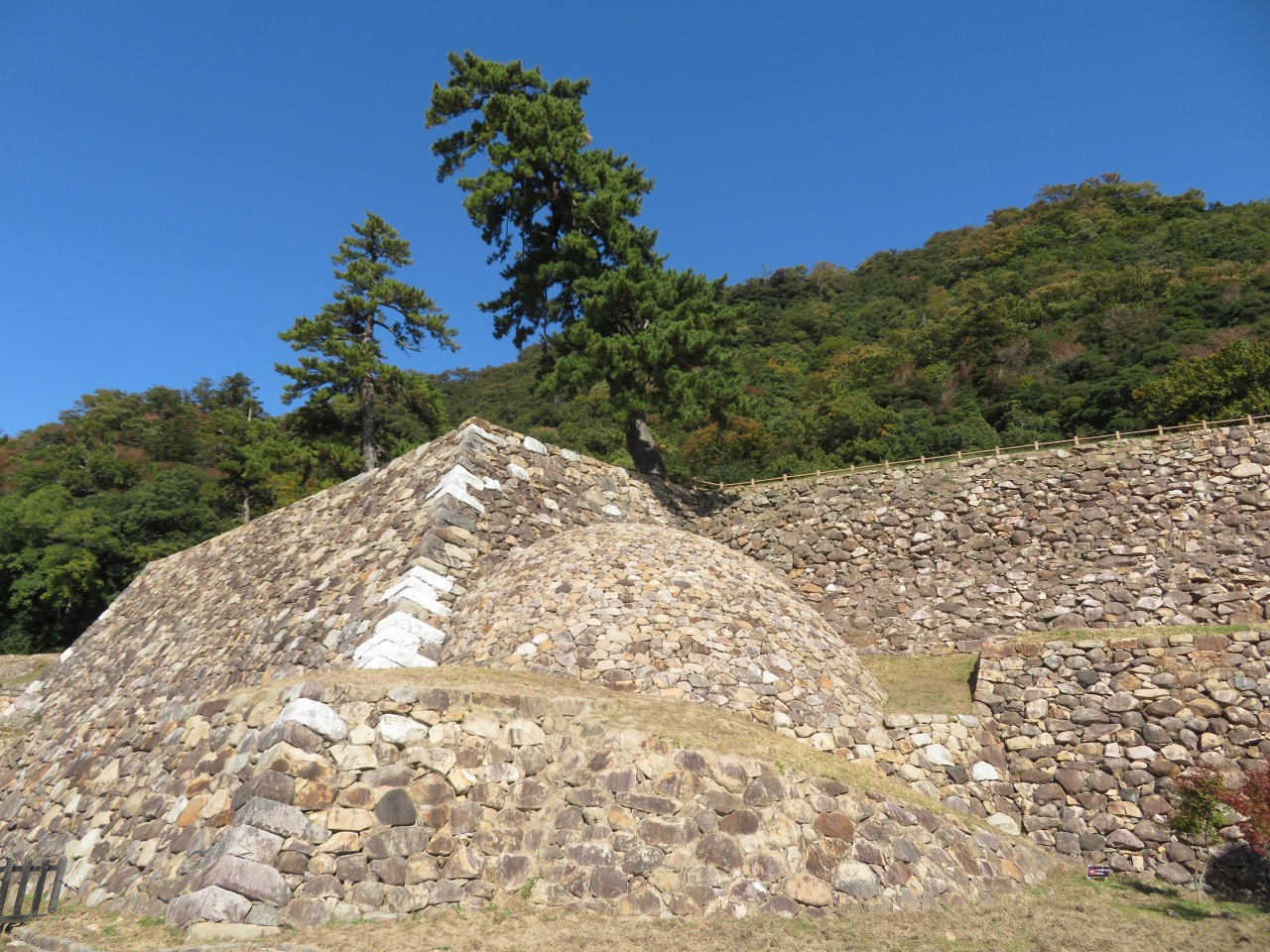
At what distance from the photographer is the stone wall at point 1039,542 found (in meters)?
13.2

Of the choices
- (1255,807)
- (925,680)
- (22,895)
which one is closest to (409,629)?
(22,895)

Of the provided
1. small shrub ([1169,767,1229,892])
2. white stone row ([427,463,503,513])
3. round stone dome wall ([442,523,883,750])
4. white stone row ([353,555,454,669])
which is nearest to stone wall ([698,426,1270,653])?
round stone dome wall ([442,523,883,750])

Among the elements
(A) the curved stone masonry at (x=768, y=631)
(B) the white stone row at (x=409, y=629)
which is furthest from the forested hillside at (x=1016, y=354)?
(B) the white stone row at (x=409, y=629)

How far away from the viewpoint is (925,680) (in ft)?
39.6

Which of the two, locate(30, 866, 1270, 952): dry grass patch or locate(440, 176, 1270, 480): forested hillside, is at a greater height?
locate(440, 176, 1270, 480): forested hillside

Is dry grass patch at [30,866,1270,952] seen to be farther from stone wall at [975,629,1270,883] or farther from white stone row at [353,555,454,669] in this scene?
white stone row at [353,555,454,669]

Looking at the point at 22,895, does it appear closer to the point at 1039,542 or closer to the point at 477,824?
the point at 477,824

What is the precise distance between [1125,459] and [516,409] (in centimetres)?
4935

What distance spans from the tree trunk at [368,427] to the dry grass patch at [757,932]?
20.0m

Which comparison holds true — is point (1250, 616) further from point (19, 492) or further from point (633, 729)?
point (19, 492)

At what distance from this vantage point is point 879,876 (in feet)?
22.8

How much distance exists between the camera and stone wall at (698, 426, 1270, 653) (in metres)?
13.2

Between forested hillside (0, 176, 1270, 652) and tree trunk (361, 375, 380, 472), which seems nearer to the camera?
tree trunk (361, 375, 380, 472)

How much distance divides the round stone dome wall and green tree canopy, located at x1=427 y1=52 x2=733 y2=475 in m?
6.37
